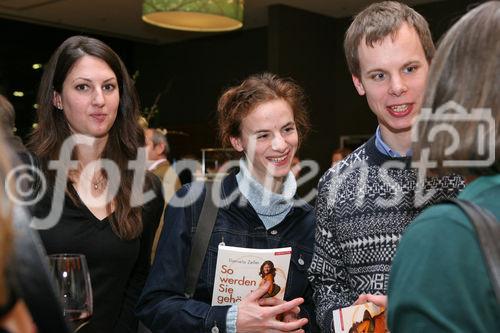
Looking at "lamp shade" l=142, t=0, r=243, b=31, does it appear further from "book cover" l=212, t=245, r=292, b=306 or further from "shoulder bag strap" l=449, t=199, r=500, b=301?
"shoulder bag strap" l=449, t=199, r=500, b=301

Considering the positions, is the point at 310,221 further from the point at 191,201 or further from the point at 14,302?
the point at 14,302

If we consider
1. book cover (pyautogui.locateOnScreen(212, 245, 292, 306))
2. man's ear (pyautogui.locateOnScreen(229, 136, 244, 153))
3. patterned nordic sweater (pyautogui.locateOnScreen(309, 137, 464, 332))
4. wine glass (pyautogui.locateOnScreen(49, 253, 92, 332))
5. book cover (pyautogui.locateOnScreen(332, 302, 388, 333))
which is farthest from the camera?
man's ear (pyautogui.locateOnScreen(229, 136, 244, 153))

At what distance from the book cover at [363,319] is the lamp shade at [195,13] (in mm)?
4457

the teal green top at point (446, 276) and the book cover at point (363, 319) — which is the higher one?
the teal green top at point (446, 276)

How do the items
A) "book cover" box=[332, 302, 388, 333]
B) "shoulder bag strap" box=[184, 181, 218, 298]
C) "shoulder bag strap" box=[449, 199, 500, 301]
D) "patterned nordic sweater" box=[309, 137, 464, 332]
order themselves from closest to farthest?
"shoulder bag strap" box=[449, 199, 500, 301] → "book cover" box=[332, 302, 388, 333] → "patterned nordic sweater" box=[309, 137, 464, 332] → "shoulder bag strap" box=[184, 181, 218, 298]

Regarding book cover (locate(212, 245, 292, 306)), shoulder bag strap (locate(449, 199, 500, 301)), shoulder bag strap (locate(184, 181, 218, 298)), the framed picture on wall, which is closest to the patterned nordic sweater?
book cover (locate(212, 245, 292, 306))

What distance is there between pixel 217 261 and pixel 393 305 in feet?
Answer: 3.39

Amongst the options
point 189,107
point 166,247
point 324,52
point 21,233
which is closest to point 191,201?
point 166,247

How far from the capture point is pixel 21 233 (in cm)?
79

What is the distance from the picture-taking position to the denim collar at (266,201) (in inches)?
86.7

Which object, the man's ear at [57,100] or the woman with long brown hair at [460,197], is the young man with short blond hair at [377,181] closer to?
the woman with long brown hair at [460,197]

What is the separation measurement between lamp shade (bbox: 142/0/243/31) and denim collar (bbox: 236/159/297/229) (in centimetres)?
374

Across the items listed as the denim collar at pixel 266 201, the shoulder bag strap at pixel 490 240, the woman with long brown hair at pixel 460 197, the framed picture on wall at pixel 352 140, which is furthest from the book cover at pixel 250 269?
the framed picture on wall at pixel 352 140

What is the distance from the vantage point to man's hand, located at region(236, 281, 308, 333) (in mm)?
1909
